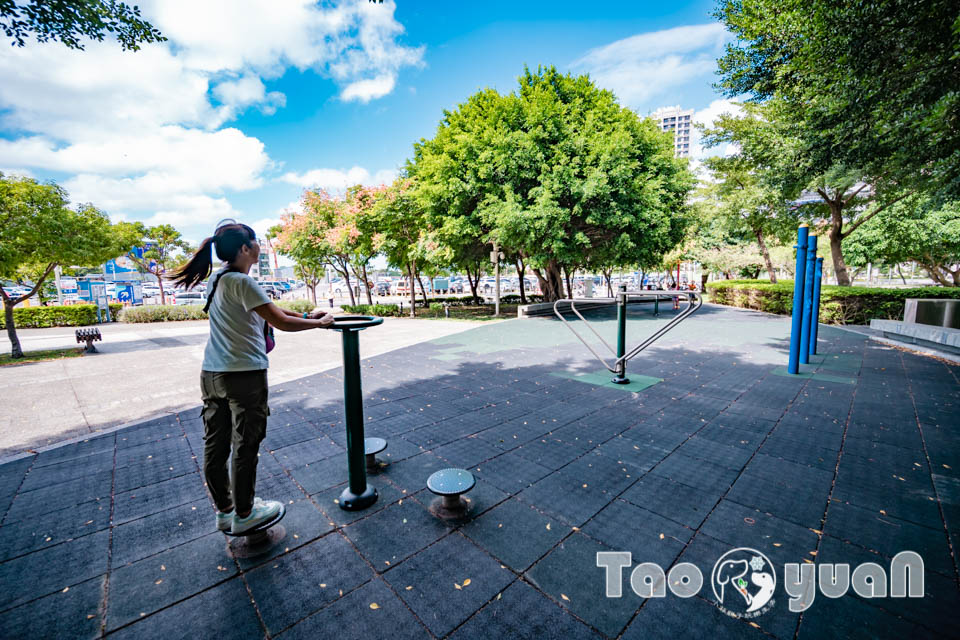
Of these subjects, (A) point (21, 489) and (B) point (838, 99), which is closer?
(A) point (21, 489)

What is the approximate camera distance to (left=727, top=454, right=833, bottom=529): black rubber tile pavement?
106 inches

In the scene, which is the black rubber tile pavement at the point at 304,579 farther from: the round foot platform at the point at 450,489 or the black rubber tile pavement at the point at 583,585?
the black rubber tile pavement at the point at 583,585

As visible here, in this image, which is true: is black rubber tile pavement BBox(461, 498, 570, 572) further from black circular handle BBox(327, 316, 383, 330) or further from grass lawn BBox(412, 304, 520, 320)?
grass lawn BBox(412, 304, 520, 320)

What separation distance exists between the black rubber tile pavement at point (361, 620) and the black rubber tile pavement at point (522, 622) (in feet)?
0.80

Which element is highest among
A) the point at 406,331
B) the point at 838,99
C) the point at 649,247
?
the point at 838,99

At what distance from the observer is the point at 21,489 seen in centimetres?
321

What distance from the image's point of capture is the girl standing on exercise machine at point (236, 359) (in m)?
2.19

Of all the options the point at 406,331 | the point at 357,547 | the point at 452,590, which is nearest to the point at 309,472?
the point at 357,547

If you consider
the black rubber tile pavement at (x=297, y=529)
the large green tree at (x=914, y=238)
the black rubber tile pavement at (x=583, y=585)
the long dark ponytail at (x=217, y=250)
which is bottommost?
the black rubber tile pavement at (x=583, y=585)

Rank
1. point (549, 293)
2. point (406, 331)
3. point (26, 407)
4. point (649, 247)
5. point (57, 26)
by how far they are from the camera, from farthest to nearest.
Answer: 1. point (549, 293)
2. point (649, 247)
3. point (406, 331)
4. point (26, 407)
5. point (57, 26)

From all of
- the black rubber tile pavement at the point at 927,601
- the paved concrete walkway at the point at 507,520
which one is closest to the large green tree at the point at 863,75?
the paved concrete walkway at the point at 507,520

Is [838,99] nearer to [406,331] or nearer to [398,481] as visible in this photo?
[398,481]

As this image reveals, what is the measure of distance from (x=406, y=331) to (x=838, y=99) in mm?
11780

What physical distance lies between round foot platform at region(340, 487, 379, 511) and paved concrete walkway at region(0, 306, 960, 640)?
7cm
